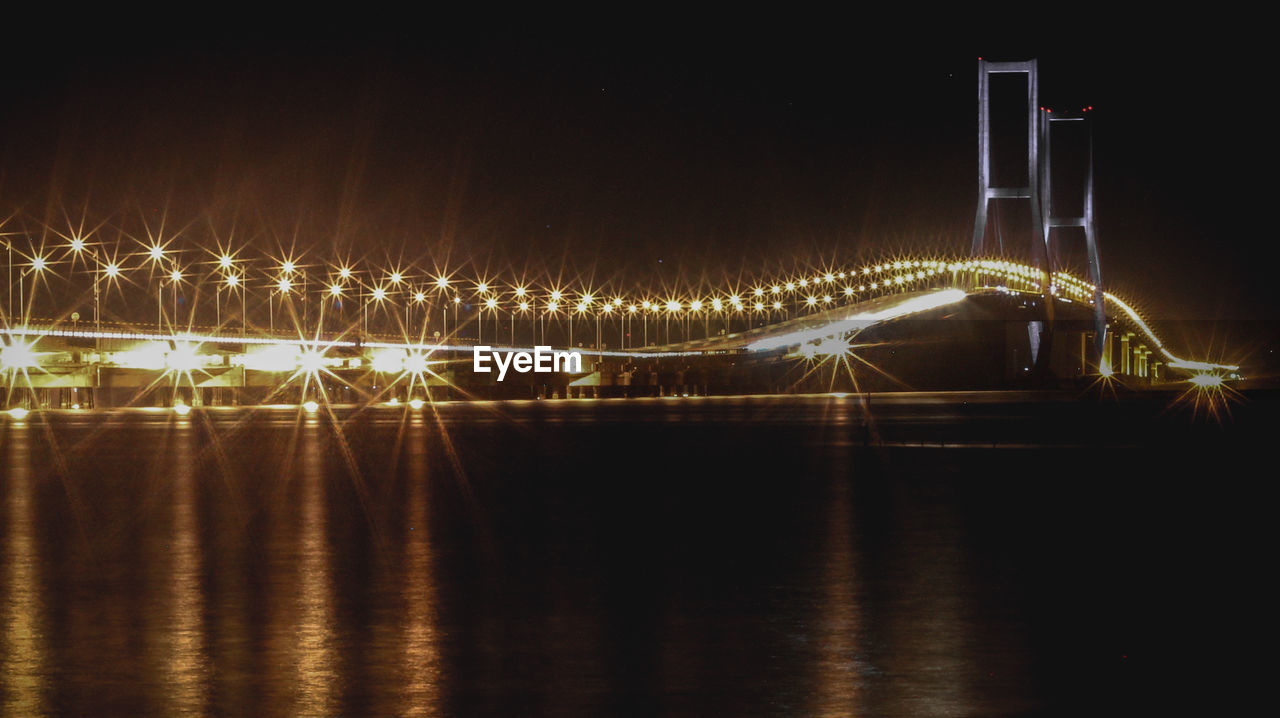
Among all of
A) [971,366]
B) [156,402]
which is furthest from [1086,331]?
[156,402]

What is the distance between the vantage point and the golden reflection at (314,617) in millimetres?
7590

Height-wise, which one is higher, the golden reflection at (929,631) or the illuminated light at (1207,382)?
the illuminated light at (1207,382)

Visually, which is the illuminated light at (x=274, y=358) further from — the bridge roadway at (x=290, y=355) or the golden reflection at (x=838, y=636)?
the golden reflection at (x=838, y=636)

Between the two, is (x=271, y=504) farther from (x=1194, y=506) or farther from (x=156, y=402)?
(x=156, y=402)

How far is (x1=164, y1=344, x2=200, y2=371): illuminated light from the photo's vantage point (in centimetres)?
8775

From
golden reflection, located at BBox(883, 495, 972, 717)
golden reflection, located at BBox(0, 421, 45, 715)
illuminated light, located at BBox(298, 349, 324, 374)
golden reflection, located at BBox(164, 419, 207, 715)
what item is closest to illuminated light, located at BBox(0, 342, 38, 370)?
illuminated light, located at BBox(298, 349, 324, 374)

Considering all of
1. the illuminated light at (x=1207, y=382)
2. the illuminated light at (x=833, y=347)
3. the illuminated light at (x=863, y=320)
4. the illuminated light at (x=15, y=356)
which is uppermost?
the illuminated light at (x=863, y=320)

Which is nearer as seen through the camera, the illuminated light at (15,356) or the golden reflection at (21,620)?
the golden reflection at (21,620)

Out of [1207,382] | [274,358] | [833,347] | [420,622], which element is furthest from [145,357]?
[420,622]

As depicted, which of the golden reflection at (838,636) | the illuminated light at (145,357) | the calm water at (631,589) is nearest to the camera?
the golden reflection at (838,636)

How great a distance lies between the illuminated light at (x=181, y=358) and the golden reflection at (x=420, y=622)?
240 feet

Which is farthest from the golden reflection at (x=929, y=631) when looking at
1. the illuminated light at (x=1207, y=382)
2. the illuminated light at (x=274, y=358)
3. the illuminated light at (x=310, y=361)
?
the illuminated light at (x=1207, y=382)

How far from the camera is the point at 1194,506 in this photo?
1766cm

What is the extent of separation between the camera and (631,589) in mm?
11086
